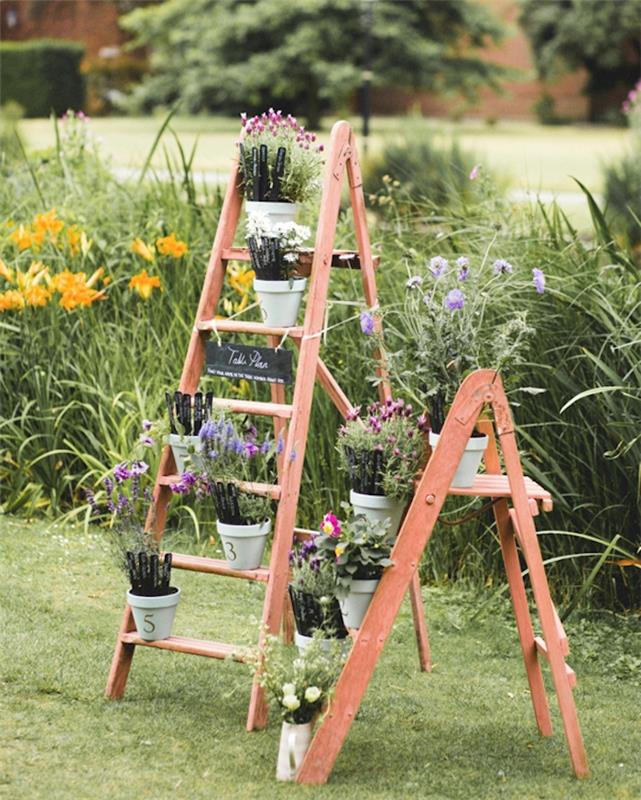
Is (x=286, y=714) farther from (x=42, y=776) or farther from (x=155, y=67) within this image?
(x=155, y=67)

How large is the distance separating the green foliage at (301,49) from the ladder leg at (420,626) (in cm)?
3203

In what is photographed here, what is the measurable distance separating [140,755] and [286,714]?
42 cm

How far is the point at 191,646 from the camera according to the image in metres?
3.60

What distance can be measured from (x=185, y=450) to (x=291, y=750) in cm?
92

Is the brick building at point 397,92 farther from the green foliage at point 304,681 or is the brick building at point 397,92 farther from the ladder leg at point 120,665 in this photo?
the green foliage at point 304,681

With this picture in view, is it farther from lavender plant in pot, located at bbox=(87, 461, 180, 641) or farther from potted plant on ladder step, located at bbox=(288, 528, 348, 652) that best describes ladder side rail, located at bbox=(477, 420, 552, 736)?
lavender plant in pot, located at bbox=(87, 461, 180, 641)

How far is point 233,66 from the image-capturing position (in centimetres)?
3669

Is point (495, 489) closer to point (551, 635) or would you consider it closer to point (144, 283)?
point (551, 635)

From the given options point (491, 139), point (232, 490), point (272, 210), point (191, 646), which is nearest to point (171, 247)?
point (272, 210)

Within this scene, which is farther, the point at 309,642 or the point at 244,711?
the point at 244,711

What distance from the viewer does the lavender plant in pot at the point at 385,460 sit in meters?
3.30

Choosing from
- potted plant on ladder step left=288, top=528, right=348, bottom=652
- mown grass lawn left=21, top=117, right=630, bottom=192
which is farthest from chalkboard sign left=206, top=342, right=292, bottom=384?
mown grass lawn left=21, top=117, right=630, bottom=192

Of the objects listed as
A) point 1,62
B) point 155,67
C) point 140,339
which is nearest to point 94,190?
point 140,339

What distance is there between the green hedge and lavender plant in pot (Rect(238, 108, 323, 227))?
98.0ft
